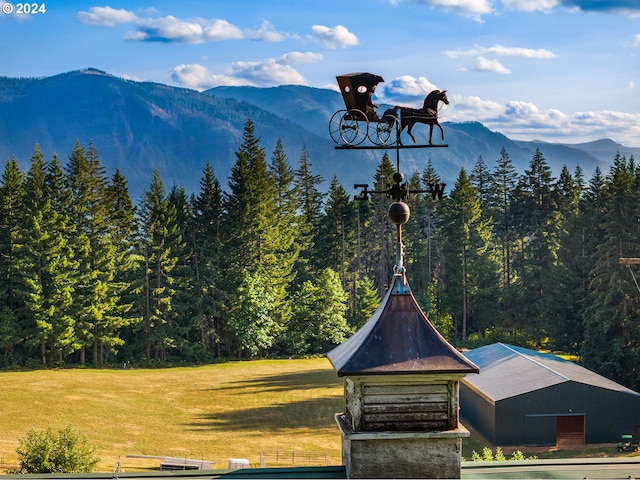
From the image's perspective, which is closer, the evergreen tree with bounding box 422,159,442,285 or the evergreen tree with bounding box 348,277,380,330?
the evergreen tree with bounding box 348,277,380,330

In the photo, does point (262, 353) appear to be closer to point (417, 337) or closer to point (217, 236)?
point (217, 236)

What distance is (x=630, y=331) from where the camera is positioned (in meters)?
43.1

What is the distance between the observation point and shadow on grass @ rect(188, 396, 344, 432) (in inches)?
1516

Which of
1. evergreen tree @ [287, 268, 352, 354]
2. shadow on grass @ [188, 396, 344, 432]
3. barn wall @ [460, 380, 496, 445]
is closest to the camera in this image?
barn wall @ [460, 380, 496, 445]

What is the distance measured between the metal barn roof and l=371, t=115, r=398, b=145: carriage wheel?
1019 inches

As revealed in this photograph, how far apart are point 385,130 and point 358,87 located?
27.0 inches

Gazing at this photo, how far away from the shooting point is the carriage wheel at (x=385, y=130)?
9.61 meters

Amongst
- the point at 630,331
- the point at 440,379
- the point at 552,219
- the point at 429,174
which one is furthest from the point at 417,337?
the point at 429,174

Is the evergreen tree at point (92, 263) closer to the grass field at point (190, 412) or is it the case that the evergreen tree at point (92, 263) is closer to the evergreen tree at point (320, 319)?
the grass field at point (190, 412)

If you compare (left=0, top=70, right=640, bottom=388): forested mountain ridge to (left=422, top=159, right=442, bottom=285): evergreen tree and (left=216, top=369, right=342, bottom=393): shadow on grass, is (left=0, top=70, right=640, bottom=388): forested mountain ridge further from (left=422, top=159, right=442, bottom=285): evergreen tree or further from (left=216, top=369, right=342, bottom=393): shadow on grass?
(left=216, top=369, right=342, bottom=393): shadow on grass

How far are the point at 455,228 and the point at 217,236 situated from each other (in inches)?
728

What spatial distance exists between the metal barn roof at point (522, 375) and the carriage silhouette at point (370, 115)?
25.7m

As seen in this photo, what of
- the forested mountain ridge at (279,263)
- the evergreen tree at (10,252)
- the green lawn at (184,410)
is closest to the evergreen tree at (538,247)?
the forested mountain ridge at (279,263)

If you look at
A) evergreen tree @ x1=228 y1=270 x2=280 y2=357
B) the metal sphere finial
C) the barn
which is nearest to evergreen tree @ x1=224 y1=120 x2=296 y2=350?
evergreen tree @ x1=228 y1=270 x2=280 y2=357
